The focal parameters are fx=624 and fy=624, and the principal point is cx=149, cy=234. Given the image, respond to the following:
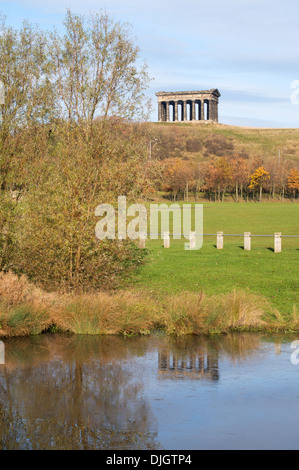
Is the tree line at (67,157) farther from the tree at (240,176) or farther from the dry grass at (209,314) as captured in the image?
the tree at (240,176)

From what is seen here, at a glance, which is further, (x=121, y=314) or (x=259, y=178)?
(x=259, y=178)

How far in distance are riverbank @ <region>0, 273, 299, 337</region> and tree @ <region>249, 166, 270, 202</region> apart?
260ft

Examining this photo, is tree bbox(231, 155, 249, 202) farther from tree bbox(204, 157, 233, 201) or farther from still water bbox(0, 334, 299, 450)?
still water bbox(0, 334, 299, 450)

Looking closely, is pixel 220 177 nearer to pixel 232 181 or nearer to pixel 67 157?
pixel 232 181

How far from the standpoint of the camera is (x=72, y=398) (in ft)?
34.9

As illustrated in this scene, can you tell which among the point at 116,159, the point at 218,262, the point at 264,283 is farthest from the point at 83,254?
the point at 218,262

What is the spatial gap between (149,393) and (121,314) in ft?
15.6

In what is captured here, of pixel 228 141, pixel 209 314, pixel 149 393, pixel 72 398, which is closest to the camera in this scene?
pixel 72 398

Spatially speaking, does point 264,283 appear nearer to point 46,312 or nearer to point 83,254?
point 83,254

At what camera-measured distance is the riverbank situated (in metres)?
15.5

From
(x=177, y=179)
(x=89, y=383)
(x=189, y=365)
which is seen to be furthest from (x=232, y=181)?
(x=89, y=383)

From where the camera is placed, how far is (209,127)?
189 m

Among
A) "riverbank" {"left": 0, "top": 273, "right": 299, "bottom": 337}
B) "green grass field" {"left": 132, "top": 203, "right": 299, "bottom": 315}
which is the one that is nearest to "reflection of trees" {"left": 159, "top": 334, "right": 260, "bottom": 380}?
"riverbank" {"left": 0, "top": 273, "right": 299, "bottom": 337}
